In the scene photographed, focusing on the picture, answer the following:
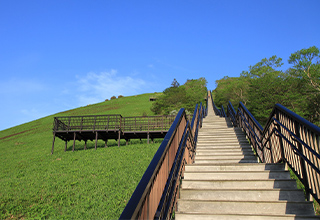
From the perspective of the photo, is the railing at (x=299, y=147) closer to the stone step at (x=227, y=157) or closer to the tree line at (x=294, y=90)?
the stone step at (x=227, y=157)

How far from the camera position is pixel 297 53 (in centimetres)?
2912

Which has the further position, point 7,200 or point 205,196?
point 7,200

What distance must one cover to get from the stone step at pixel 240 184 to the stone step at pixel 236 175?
33cm

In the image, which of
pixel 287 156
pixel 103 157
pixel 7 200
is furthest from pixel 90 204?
pixel 103 157

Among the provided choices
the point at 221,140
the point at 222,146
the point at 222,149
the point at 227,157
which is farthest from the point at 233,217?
the point at 221,140

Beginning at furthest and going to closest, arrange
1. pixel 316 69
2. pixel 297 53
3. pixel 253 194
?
pixel 297 53 < pixel 316 69 < pixel 253 194

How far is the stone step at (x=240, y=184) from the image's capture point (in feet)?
12.7

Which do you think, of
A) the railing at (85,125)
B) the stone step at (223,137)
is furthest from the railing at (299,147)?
the railing at (85,125)

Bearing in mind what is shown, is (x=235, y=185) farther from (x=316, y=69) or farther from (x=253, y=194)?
(x=316, y=69)

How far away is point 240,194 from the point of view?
3668mm

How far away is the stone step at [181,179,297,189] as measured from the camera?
386 cm

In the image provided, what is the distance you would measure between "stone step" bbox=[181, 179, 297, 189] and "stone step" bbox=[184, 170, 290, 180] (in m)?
0.33

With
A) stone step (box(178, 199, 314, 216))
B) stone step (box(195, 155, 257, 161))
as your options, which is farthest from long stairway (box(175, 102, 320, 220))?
stone step (box(195, 155, 257, 161))

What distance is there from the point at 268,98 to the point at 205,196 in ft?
100.0
